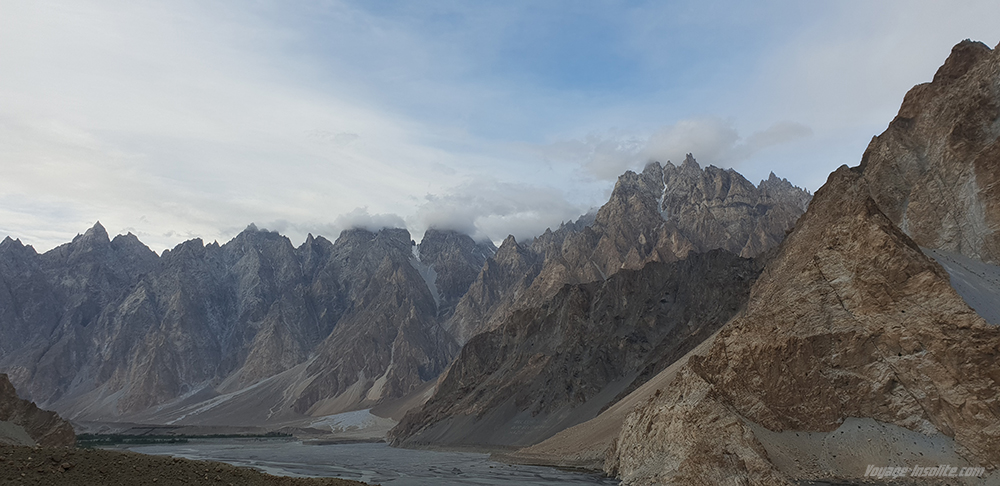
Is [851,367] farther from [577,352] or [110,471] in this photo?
[577,352]

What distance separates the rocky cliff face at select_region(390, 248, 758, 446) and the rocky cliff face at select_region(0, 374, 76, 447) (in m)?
78.0

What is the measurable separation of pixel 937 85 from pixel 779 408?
54.6 meters

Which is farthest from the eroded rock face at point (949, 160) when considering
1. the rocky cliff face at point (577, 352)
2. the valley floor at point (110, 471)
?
the valley floor at point (110, 471)

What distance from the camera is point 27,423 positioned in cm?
7212

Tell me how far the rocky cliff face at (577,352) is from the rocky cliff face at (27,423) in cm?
7799

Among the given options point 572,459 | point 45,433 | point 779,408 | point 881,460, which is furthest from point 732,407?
point 45,433

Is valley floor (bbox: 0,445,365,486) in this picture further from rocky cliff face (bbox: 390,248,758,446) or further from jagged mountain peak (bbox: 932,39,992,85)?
rocky cliff face (bbox: 390,248,758,446)

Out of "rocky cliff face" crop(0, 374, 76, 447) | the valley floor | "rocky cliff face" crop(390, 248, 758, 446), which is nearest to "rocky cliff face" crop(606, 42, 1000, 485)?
the valley floor

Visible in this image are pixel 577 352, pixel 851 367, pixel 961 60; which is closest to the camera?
pixel 851 367

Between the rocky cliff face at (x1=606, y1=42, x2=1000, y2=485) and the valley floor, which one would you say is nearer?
the valley floor

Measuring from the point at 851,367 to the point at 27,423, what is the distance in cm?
8862

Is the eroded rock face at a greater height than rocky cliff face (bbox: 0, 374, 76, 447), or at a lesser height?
greater

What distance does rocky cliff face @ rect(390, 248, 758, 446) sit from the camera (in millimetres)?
129500

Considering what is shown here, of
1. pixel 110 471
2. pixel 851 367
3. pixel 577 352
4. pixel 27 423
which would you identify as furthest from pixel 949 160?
pixel 27 423
